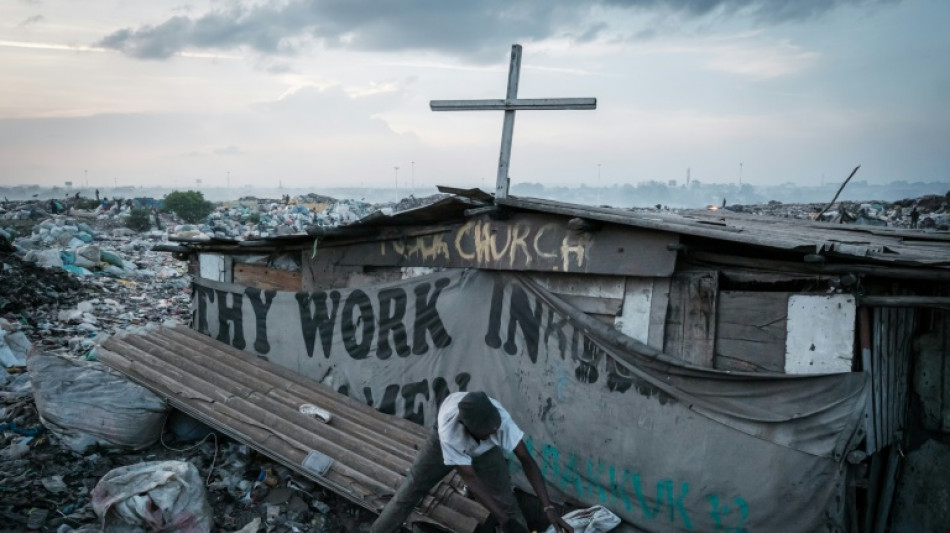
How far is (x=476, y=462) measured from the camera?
3805 millimetres

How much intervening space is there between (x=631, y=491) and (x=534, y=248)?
1.97m

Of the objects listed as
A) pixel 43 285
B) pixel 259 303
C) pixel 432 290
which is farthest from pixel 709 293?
pixel 43 285

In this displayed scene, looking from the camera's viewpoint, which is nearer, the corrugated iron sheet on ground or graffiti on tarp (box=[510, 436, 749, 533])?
graffiti on tarp (box=[510, 436, 749, 533])

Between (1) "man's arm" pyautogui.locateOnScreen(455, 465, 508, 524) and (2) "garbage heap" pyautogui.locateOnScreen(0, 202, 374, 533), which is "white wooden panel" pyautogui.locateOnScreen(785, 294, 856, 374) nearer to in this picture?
(1) "man's arm" pyautogui.locateOnScreen(455, 465, 508, 524)

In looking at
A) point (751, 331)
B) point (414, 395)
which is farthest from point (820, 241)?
point (414, 395)

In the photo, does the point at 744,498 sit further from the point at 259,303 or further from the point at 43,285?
the point at 43,285

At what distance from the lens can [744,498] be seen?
12.8 feet

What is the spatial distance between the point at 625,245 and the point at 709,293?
26.2 inches

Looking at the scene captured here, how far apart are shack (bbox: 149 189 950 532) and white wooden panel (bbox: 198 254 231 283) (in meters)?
1.88

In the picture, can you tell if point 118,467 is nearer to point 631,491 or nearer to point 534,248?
point 534,248

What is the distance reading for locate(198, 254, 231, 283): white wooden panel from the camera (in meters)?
7.20

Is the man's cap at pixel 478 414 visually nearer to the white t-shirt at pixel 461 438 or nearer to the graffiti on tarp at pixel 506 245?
the white t-shirt at pixel 461 438

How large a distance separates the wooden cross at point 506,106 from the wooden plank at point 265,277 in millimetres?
2734

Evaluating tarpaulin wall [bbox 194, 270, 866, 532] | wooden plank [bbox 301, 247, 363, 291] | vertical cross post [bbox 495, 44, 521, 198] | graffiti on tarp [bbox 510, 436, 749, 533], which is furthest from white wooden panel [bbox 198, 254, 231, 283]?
graffiti on tarp [bbox 510, 436, 749, 533]
